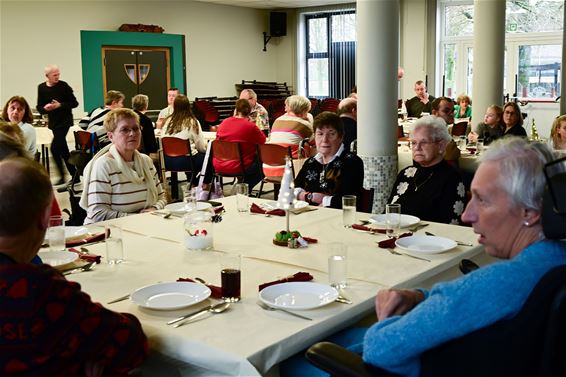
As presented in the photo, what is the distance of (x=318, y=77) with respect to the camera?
57.0 feet

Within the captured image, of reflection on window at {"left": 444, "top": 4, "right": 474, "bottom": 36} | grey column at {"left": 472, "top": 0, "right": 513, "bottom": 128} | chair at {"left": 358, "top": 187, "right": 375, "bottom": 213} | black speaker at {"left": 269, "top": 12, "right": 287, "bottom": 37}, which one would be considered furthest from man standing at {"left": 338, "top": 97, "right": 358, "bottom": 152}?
black speaker at {"left": 269, "top": 12, "right": 287, "bottom": 37}

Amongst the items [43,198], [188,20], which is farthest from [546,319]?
[188,20]

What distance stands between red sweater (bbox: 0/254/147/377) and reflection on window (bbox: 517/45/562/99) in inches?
536

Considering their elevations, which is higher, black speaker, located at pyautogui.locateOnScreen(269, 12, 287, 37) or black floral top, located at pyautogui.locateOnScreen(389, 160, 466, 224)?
black speaker, located at pyautogui.locateOnScreen(269, 12, 287, 37)

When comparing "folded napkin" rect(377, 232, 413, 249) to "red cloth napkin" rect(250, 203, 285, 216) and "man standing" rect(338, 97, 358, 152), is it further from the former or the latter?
"man standing" rect(338, 97, 358, 152)

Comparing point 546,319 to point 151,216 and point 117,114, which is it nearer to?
point 151,216

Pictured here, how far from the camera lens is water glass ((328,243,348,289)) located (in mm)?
2410

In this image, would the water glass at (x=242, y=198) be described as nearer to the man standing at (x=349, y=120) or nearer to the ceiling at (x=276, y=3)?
the man standing at (x=349, y=120)

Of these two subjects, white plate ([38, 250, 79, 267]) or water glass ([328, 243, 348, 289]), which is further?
white plate ([38, 250, 79, 267])

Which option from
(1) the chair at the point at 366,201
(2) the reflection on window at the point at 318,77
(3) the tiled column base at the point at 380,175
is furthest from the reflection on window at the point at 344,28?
Answer: (1) the chair at the point at 366,201

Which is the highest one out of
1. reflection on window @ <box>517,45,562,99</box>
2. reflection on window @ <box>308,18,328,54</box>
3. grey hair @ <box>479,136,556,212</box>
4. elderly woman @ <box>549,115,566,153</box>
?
reflection on window @ <box>308,18,328,54</box>

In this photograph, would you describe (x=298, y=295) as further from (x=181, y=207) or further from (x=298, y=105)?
(x=298, y=105)

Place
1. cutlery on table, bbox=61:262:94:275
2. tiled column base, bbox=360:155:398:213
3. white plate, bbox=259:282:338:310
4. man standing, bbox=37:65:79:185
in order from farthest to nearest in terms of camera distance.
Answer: man standing, bbox=37:65:79:185, tiled column base, bbox=360:155:398:213, cutlery on table, bbox=61:262:94:275, white plate, bbox=259:282:338:310

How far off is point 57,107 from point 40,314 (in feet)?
29.9
